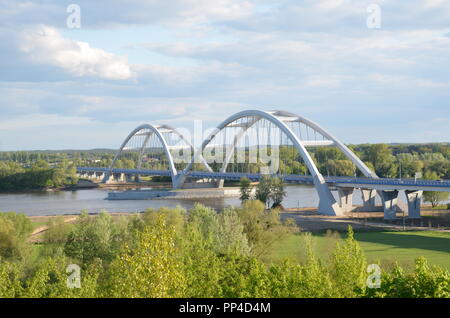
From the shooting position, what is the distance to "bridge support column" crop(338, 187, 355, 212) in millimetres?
44031

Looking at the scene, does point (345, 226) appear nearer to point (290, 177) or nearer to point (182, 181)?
point (290, 177)

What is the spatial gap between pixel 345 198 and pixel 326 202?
2.05m

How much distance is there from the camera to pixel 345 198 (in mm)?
44312

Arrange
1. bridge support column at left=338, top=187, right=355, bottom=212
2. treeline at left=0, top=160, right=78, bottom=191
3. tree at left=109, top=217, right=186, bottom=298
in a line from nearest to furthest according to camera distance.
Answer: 1. tree at left=109, top=217, right=186, bottom=298
2. bridge support column at left=338, top=187, right=355, bottom=212
3. treeline at left=0, top=160, right=78, bottom=191

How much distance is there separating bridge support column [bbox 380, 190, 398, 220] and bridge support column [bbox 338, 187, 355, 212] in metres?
3.66

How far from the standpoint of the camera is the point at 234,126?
62.7 meters

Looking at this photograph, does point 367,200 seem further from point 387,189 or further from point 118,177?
point 118,177

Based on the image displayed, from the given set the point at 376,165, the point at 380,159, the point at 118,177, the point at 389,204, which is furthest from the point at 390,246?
the point at 118,177

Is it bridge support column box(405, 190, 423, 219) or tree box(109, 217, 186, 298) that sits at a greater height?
tree box(109, 217, 186, 298)

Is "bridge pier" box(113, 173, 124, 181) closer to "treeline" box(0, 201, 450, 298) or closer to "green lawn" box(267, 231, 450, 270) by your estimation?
"green lawn" box(267, 231, 450, 270)

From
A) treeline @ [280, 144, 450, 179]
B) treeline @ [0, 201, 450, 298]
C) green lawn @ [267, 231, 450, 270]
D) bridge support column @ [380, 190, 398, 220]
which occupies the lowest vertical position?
green lawn @ [267, 231, 450, 270]

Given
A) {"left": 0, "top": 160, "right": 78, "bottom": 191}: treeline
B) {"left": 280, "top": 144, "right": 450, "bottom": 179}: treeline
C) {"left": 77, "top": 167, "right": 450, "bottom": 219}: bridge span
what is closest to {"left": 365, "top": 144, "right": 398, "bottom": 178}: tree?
{"left": 280, "top": 144, "right": 450, "bottom": 179}: treeline

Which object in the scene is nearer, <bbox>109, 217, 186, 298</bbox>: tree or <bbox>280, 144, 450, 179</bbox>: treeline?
<bbox>109, 217, 186, 298</bbox>: tree
